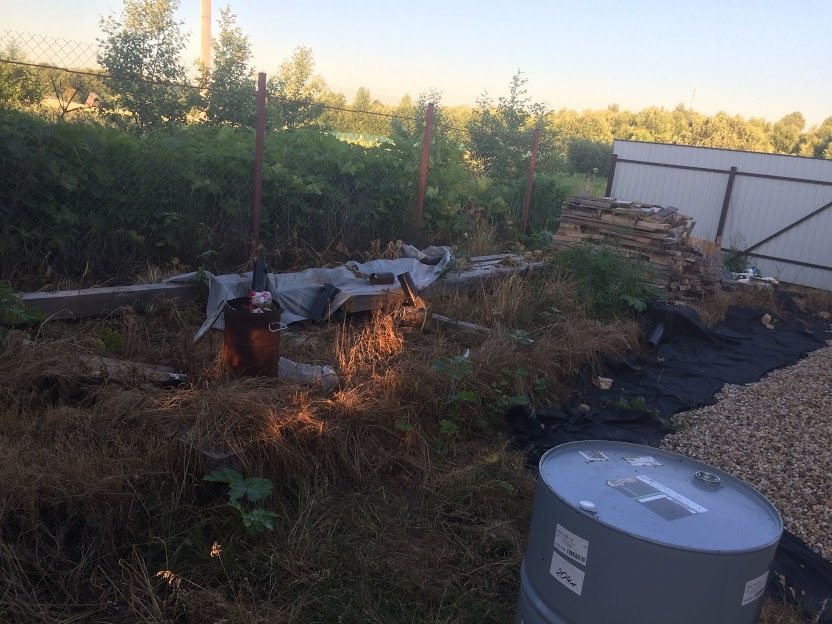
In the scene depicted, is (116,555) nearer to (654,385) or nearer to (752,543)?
(752,543)

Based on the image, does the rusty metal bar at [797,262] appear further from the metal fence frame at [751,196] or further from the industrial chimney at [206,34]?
the industrial chimney at [206,34]

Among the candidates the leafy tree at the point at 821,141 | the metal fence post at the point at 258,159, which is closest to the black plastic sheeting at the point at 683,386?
the metal fence post at the point at 258,159

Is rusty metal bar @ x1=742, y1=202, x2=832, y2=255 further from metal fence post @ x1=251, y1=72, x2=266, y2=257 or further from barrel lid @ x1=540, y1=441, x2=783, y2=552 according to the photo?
barrel lid @ x1=540, y1=441, x2=783, y2=552

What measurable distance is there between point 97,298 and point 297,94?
1052 centimetres

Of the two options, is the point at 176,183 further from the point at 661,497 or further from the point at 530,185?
the point at 530,185

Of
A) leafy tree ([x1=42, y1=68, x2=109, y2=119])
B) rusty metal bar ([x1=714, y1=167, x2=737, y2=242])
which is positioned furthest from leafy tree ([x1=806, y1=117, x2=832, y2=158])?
leafy tree ([x1=42, y1=68, x2=109, y2=119])

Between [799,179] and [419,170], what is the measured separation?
7.76 meters

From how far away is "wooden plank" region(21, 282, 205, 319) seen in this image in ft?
15.7

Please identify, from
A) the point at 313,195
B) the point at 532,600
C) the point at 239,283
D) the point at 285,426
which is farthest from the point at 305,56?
the point at 532,600

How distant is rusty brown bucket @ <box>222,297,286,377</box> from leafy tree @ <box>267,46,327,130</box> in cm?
390

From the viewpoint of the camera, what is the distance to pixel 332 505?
3408 millimetres

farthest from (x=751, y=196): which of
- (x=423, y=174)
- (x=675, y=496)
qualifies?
(x=675, y=496)

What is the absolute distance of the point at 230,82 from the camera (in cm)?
1173

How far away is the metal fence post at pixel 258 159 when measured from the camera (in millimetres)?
6551
